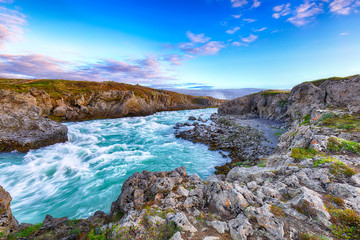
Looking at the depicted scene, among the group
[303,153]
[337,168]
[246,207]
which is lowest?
[246,207]

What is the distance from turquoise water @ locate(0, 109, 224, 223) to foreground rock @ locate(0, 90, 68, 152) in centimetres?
149

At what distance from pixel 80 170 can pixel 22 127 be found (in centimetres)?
1536

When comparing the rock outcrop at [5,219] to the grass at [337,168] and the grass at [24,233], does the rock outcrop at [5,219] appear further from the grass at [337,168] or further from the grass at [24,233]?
the grass at [337,168]

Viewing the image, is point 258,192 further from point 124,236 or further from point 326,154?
point 326,154

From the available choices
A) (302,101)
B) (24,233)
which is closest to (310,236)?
(24,233)

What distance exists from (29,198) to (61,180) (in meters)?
2.93

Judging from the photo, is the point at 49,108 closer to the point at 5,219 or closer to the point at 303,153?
the point at 5,219

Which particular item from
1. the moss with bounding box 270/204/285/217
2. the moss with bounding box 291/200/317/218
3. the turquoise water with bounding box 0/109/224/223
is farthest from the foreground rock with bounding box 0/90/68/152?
the moss with bounding box 291/200/317/218

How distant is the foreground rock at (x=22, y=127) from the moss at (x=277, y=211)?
32865 mm

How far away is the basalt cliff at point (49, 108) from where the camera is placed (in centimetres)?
2225

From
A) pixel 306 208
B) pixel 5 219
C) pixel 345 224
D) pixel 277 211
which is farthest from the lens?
pixel 5 219

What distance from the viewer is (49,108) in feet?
Answer: 163

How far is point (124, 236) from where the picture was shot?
5.05 m

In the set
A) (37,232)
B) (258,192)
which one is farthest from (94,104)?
(258,192)
